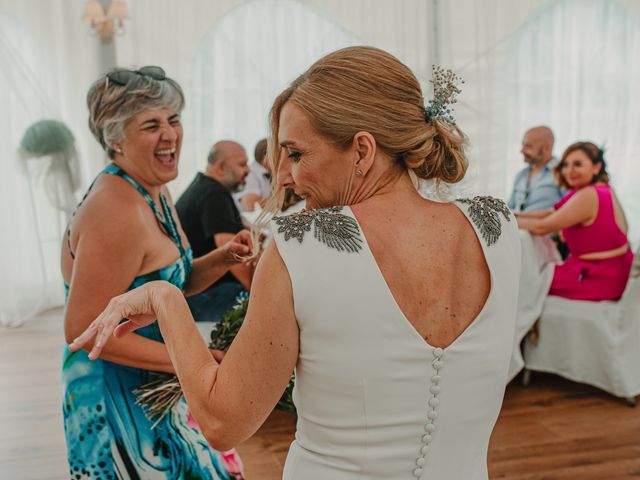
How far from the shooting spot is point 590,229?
14.0 ft

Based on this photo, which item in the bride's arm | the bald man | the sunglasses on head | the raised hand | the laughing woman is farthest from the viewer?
the bald man

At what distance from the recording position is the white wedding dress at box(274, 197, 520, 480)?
1022 millimetres

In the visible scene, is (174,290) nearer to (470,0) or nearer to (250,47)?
(250,47)

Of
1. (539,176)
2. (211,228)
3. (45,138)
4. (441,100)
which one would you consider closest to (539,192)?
(539,176)

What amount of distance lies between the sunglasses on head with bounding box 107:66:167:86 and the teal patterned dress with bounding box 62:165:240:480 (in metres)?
0.21

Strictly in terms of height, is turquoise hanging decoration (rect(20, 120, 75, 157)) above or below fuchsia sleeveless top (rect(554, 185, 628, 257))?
above

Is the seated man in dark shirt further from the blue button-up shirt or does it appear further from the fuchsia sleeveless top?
the blue button-up shirt

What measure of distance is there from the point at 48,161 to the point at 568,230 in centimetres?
468

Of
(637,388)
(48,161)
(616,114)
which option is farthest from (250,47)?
(637,388)

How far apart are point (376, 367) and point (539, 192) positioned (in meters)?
5.20

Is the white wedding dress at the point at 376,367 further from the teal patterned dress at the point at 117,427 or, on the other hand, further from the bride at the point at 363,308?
the teal patterned dress at the point at 117,427

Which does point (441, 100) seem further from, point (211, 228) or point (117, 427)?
point (211, 228)

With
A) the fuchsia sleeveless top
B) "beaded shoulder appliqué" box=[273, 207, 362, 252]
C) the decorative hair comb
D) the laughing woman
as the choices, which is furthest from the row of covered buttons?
the fuchsia sleeveless top

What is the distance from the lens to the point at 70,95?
700cm
